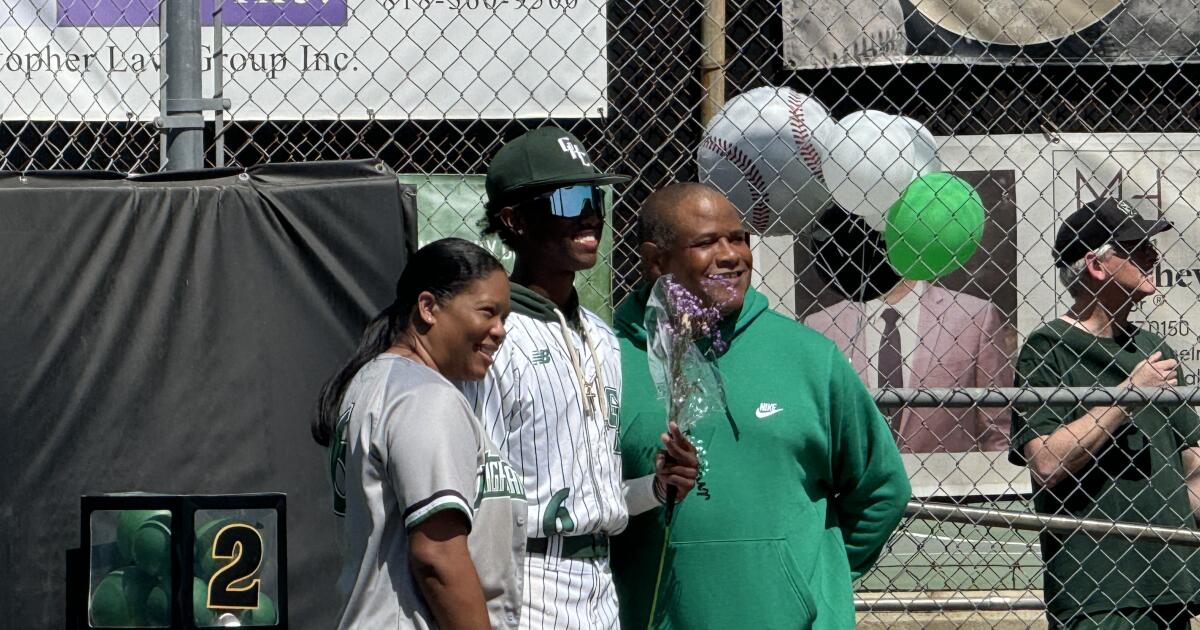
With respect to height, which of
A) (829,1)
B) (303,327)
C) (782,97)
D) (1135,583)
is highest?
(829,1)

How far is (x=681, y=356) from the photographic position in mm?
2932

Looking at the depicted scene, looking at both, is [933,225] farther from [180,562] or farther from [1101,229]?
[180,562]

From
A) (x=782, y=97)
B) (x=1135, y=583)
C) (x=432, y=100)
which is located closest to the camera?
(x=1135, y=583)

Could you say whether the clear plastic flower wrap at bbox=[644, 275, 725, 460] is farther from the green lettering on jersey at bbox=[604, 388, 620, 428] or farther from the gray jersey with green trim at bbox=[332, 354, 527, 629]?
the gray jersey with green trim at bbox=[332, 354, 527, 629]

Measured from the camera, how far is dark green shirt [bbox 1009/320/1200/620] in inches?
164

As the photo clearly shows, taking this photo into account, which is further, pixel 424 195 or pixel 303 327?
pixel 424 195

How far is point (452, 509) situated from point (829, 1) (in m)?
3.99

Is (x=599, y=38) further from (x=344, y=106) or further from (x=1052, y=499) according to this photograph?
(x=1052, y=499)

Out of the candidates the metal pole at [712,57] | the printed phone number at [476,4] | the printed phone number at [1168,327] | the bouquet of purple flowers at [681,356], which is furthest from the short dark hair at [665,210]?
the printed phone number at [1168,327]

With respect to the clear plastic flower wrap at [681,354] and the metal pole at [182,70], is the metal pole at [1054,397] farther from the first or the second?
the metal pole at [182,70]

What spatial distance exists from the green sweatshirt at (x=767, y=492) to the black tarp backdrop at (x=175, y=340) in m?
0.77

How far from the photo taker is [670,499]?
9.53ft

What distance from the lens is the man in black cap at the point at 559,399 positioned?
2709mm

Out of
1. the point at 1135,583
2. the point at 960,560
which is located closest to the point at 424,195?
the point at 1135,583
